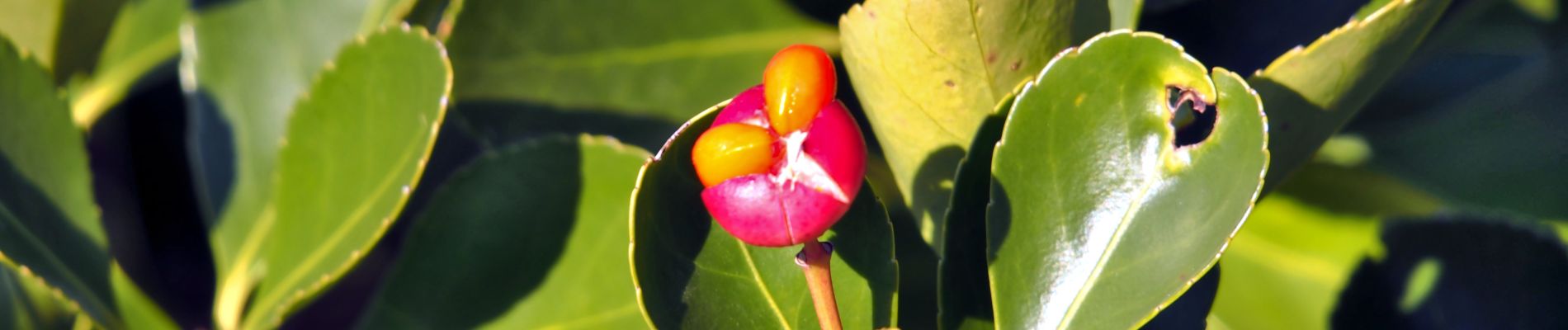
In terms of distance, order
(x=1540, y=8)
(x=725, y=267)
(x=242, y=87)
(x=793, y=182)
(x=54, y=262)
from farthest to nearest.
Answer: (x=242, y=87) < (x=1540, y=8) < (x=54, y=262) < (x=725, y=267) < (x=793, y=182)

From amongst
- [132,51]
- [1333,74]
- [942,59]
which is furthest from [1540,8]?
[132,51]

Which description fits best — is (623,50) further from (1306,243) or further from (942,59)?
(1306,243)

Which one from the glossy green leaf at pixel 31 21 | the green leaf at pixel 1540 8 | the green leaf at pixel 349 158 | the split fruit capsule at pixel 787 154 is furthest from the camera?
the glossy green leaf at pixel 31 21

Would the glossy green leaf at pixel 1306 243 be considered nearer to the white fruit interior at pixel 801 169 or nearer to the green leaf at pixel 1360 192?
the green leaf at pixel 1360 192

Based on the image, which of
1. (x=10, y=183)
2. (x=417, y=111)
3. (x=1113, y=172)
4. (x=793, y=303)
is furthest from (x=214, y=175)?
(x=1113, y=172)

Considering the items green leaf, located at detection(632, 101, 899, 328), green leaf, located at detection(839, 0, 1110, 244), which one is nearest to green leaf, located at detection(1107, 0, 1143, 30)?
green leaf, located at detection(839, 0, 1110, 244)

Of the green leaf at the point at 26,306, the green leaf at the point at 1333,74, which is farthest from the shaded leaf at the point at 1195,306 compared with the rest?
the green leaf at the point at 26,306

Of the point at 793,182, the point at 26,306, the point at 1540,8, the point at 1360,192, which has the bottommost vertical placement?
the point at 26,306
